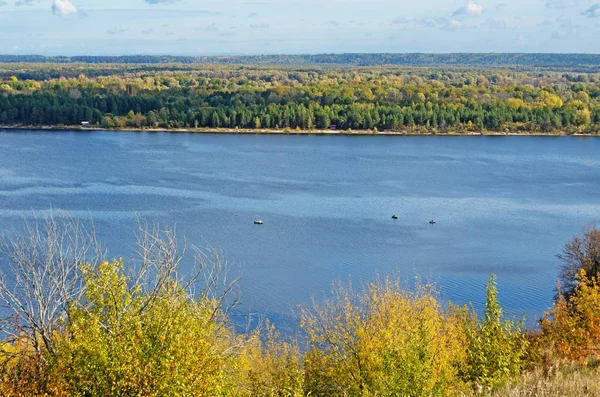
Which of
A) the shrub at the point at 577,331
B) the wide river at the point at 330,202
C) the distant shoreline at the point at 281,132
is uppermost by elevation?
the shrub at the point at 577,331

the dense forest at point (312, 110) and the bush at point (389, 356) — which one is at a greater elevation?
the bush at point (389, 356)

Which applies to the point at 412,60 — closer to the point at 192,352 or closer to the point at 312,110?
the point at 312,110

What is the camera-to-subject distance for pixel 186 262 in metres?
16.6

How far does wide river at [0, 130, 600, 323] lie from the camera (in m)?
16.8

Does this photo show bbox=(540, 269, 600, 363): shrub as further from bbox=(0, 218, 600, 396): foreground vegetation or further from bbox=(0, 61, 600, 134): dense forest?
bbox=(0, 61, 600, 134): dense forest

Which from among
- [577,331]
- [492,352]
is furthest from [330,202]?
[492,352]

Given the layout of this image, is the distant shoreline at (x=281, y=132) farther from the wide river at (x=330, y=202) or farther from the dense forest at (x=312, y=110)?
the wide river at (x=330, y=202)

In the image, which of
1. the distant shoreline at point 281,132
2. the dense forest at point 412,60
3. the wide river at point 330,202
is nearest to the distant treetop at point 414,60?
the dense forest at point 412,60

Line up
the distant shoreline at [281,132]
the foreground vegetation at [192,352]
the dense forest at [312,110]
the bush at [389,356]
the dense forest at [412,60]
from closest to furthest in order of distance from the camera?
the foreground vegetation at [192,352] < the bush at [389,356] < the distant shoreline at [281,132] < the dense forest at [312,110] < the dense forest at [412,60]

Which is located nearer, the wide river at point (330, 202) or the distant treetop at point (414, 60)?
the wide river at point (330, 202)

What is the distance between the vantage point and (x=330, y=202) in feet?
80.2

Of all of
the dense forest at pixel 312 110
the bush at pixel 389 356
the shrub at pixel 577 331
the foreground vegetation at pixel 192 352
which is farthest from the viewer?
the dense forest at pixel 312 110

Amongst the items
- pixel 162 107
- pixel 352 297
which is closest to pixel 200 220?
pixel 352 297

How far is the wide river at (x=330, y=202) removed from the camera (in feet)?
55.2
